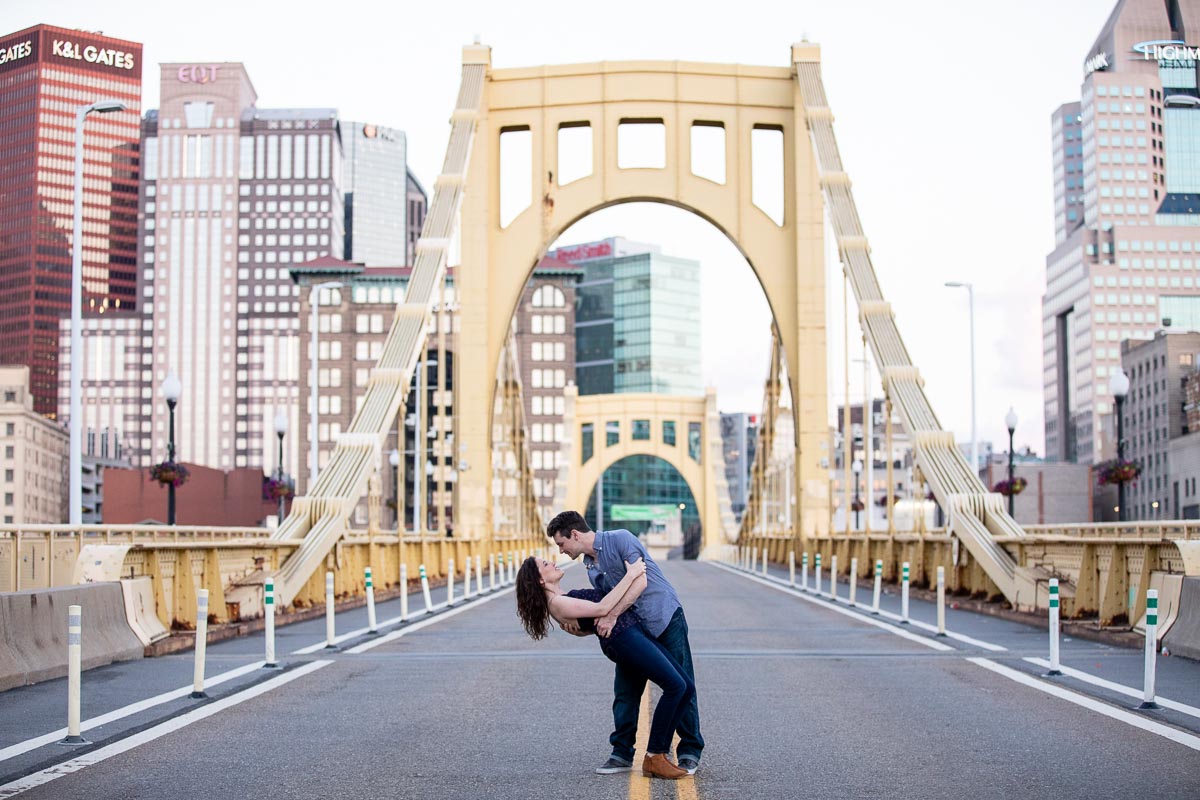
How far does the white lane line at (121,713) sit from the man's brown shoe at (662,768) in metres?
4.00

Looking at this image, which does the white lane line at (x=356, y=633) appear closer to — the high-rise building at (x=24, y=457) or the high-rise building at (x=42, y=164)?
the high-rise building at (x=24, y=457)

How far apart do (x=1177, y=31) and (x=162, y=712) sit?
147 ft

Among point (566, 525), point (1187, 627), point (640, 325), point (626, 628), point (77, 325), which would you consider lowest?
point (1187, 627)

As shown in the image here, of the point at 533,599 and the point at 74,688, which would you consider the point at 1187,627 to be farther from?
the point at 74,688

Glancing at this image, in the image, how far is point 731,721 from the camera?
11023 mm

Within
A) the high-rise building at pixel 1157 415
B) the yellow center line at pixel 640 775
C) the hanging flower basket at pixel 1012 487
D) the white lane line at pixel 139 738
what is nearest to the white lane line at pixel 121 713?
the white lane line at pixel 139 738

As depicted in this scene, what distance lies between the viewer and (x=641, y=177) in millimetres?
51781

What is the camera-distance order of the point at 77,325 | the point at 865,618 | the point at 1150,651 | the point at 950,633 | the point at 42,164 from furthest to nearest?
1. the point at 42,164
2. the point at 77,325
3. the point at 865,618
4. the point at 950,633
5. the point at 1150,651

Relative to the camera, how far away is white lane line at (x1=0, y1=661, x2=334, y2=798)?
8.41 metres

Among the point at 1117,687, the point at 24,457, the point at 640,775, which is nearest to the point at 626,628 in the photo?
the point at 640,775

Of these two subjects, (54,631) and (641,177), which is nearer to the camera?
(54,631)

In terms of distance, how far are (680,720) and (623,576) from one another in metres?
1.07

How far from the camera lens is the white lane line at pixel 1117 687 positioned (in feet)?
37.7

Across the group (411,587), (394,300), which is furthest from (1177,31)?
(394,300)
